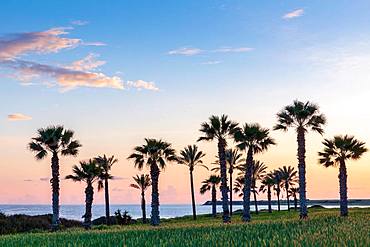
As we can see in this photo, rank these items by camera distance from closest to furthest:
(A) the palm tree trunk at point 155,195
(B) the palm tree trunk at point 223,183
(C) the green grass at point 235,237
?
(C) the green grass at point 235,237 < (B) the palm tree trunk at point 223,183 < (A) the palm tree trunk at point 155,195

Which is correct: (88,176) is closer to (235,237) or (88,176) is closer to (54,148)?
(54,148)

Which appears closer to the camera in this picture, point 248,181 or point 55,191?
point 55,191

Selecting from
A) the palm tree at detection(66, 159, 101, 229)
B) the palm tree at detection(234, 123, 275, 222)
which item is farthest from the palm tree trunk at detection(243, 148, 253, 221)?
the palm tree at detection(66, 159, 101, 229)

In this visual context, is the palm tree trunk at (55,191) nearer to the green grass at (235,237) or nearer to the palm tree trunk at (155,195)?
the palm tree trunk at (155,195)

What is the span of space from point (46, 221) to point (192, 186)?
20933mm

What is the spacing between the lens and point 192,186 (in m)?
76.4

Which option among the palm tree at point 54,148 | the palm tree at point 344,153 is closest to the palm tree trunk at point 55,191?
the palm tree at point 54,148

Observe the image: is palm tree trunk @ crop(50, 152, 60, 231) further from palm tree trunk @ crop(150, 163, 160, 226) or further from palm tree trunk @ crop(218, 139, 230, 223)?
palm tree trunk @ crop(218, 139, 230, 223)

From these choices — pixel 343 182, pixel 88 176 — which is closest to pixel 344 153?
pixel 343 182

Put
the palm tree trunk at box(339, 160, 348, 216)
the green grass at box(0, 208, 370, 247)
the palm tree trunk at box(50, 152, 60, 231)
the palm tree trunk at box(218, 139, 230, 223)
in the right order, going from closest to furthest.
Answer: the green grass at box(0, 208, 370, 247) → the palm tree trunk at box(50, 152, 60, 231) → the palm tree trunk at box(218, 139, 230, 223) → the palm tree trunk at box(339, 160, 348, 216)

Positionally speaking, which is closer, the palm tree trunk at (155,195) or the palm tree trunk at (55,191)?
the palm tree trunk at (55,191)

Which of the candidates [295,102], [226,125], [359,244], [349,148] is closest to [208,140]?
[226,125]

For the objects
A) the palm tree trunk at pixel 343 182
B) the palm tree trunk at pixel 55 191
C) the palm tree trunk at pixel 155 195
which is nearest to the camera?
the palm tree trunk at pixel 55 191

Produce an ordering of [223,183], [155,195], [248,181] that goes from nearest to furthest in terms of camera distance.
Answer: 1. [223,183]
2. [248,181]
3. [155,195]
